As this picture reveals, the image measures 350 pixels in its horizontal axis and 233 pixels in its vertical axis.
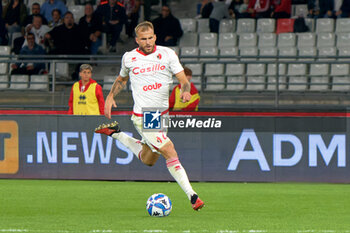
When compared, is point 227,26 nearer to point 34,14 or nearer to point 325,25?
point 325,25

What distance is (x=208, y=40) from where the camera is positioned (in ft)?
65.0

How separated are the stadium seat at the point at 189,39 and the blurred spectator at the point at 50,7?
11.2ft

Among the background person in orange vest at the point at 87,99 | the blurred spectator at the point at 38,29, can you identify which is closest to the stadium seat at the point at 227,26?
the blurred spectator at the point at 38,29

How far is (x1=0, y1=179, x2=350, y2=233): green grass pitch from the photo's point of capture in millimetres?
7562

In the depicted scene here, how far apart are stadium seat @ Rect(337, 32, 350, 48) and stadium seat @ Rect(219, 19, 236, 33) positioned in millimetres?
2818

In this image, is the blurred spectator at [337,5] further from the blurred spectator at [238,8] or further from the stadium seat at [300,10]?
the blurred spectator at [238,8]

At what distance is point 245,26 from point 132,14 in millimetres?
2962

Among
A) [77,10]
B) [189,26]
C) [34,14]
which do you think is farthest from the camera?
[77,10]

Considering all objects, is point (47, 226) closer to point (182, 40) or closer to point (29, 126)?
point (29, 126)

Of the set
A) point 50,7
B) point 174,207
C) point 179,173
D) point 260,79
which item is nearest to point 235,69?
point 260,79

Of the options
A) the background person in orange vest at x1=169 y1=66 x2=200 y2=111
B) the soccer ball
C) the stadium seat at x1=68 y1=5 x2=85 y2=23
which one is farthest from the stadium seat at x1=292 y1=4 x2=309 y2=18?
the soccer ball

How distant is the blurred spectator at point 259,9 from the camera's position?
65.9 ft

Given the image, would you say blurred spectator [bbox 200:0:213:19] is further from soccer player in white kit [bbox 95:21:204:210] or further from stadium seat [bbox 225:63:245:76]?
soccer player in white kit [bbox 95:21:204:210]

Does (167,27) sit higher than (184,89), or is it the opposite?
(167,27)
